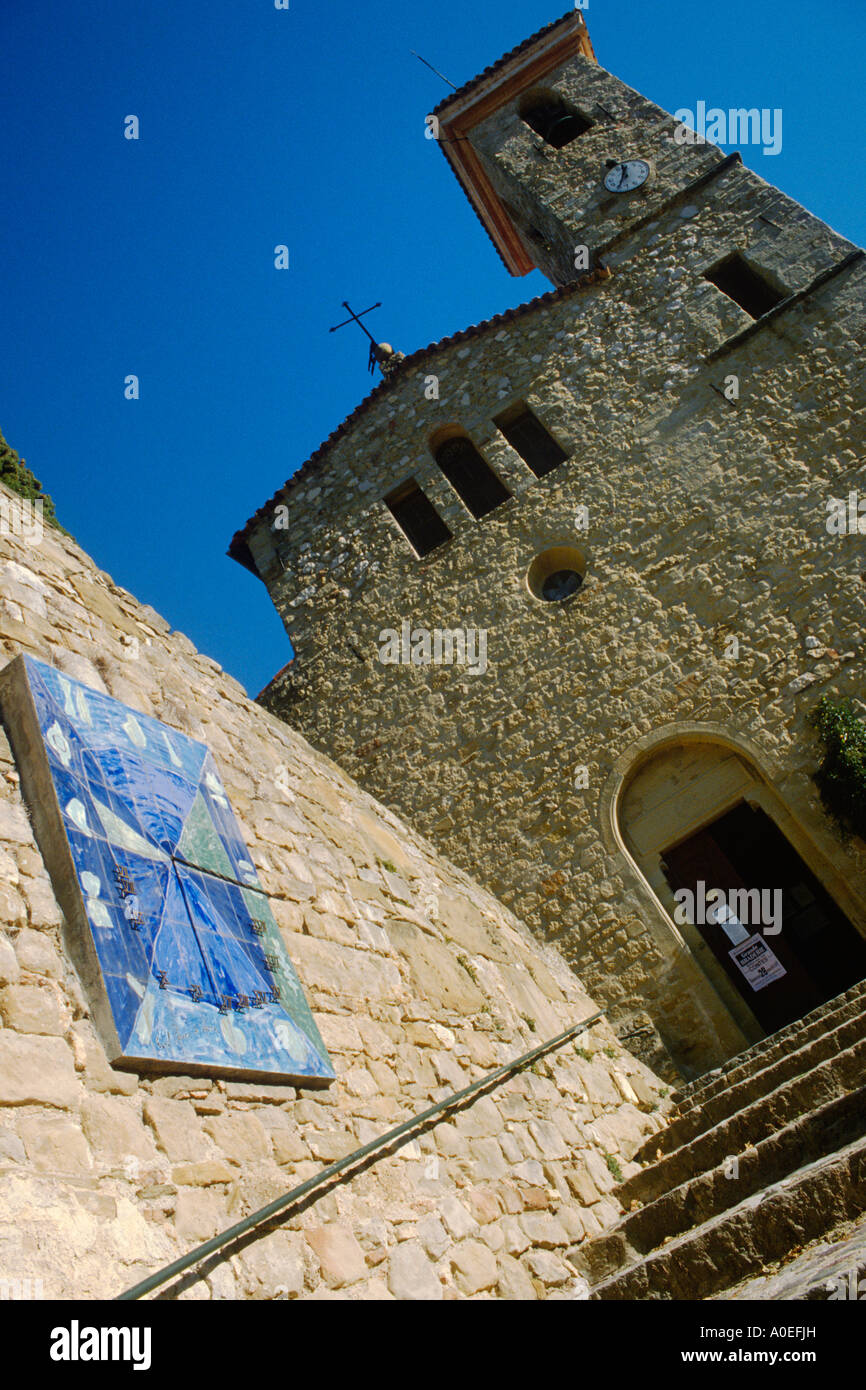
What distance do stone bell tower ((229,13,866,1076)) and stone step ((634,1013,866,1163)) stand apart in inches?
58.0

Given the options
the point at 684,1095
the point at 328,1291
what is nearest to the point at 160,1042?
the point at 328,1291

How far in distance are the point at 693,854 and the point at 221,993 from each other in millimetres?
5664

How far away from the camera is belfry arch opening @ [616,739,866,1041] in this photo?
723 centimetres

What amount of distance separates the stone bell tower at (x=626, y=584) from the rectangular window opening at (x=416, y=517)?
0.12 feet

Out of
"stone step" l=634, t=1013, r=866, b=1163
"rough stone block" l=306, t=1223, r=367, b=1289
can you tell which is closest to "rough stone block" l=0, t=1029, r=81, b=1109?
"rough stone block" l=306, t=1223, r=367, b=1289

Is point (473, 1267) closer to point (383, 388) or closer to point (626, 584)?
point (626, 584)

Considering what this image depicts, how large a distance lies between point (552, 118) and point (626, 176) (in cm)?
300

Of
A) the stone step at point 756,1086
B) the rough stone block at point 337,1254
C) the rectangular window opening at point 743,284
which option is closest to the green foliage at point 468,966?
the stone step at point 756,1086

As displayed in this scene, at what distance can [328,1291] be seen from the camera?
116 inches

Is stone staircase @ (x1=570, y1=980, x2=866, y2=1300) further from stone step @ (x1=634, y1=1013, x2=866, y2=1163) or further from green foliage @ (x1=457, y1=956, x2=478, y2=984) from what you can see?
green foliage @ (x1=457, y1=956, x2=478, y2=984)

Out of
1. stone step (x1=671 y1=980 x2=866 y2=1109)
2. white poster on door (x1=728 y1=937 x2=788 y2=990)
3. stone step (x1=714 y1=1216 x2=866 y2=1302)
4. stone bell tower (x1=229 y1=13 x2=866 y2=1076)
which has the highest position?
stone bell tower (x1=229 y1=13 x2=866 y2=1076)

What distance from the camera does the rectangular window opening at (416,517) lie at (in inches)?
408
